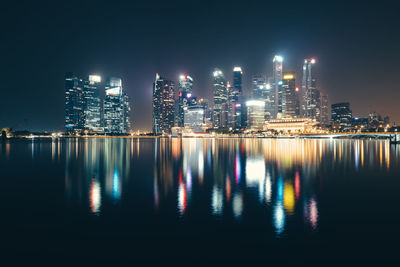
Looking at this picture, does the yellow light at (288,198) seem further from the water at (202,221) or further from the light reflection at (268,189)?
the light reflection at (268,189)

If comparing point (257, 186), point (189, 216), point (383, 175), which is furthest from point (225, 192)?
point (383, 175)

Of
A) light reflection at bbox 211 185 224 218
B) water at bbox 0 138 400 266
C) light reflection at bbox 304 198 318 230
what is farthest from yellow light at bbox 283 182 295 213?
light reflection at bbox 211 185 224 218

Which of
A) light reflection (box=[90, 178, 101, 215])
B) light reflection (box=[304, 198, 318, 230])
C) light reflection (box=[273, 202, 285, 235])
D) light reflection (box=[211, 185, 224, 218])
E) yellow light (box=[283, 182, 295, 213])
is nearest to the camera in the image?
light reflection (box=[273, 202, 285, 235])

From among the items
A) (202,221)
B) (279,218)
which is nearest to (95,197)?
(202,221)

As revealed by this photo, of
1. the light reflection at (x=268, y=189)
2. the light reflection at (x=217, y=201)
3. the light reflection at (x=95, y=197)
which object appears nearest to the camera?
the light reflection at (x=217, y=201)

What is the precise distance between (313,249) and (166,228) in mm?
7338

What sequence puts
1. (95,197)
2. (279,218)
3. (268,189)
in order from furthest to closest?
(268,189) → (95,197) → (279,218)

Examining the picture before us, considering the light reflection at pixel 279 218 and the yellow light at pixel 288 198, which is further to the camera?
the yellow light at pixel 288 198

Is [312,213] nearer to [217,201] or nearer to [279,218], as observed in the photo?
[279,218]

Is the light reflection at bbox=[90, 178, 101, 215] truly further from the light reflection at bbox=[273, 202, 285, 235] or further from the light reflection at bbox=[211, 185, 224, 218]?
the light reflection at bbox=[273, 202, 285, 235]

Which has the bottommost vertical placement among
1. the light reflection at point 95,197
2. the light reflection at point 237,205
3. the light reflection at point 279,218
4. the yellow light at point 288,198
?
the yellow light at point 288,198

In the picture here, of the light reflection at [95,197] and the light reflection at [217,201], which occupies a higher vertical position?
the light reflection at [95,197]

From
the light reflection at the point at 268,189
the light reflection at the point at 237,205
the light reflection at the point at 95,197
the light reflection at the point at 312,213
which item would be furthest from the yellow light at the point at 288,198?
the light reflection at the point at 95,197

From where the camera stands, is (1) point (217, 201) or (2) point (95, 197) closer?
(1) point (217, 201)
